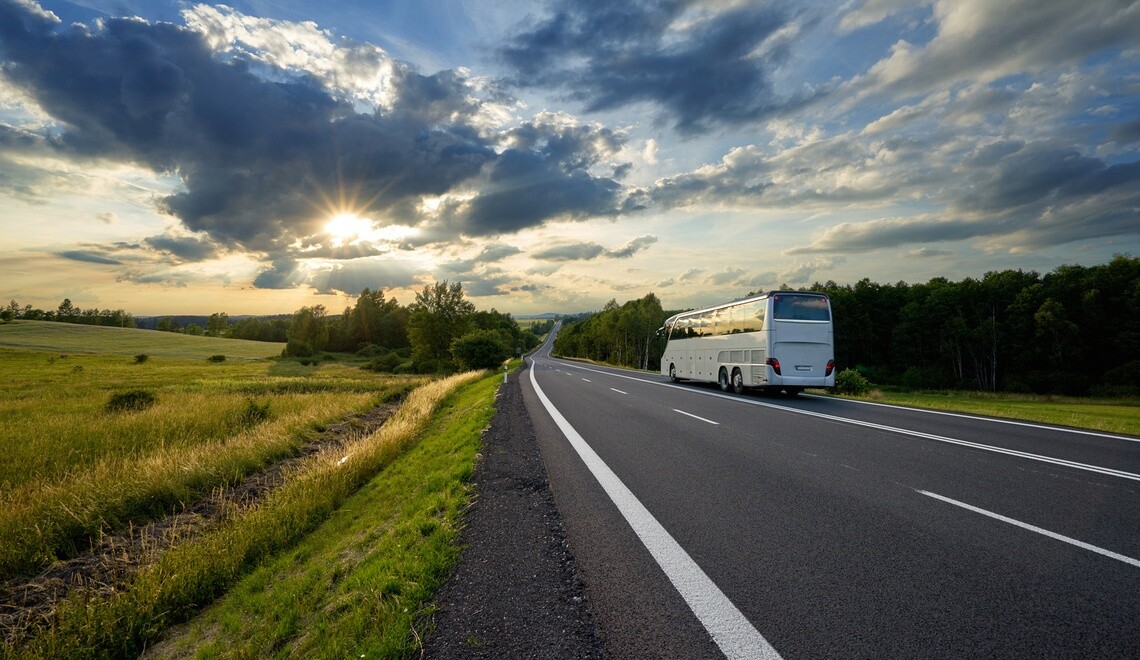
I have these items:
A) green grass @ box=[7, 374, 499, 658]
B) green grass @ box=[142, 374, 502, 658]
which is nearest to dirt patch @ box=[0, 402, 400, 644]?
green grass @ box=[7, 374, 499, 658]

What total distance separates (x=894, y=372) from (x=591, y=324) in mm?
60002

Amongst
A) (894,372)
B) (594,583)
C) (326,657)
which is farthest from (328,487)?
(894,372)

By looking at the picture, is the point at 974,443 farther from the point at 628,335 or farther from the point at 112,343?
the point at 112,343

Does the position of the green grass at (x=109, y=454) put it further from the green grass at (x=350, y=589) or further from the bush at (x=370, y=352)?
the bush at (x=370, y=352)

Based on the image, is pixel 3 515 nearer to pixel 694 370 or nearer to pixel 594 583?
pixel 594 583

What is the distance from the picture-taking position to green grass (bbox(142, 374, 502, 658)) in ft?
11.8

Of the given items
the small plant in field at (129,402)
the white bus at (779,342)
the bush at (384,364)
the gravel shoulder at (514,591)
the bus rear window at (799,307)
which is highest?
the bus rear window at (799,307)

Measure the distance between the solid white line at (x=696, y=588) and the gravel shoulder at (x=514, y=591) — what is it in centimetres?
68

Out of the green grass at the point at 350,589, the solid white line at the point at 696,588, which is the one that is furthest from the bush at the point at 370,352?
the solid white line at the point at 696,588

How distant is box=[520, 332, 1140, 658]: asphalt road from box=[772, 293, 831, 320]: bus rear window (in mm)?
8005

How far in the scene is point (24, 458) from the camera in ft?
43.7

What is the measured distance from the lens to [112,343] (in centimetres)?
8031

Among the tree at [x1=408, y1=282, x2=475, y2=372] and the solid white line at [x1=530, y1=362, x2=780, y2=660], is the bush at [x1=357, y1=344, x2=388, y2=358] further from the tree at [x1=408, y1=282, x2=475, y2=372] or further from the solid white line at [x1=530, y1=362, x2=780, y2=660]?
the solid white line at [x1=530, y1=362, x2=780, y2=660]

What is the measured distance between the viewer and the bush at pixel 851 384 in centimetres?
2111
